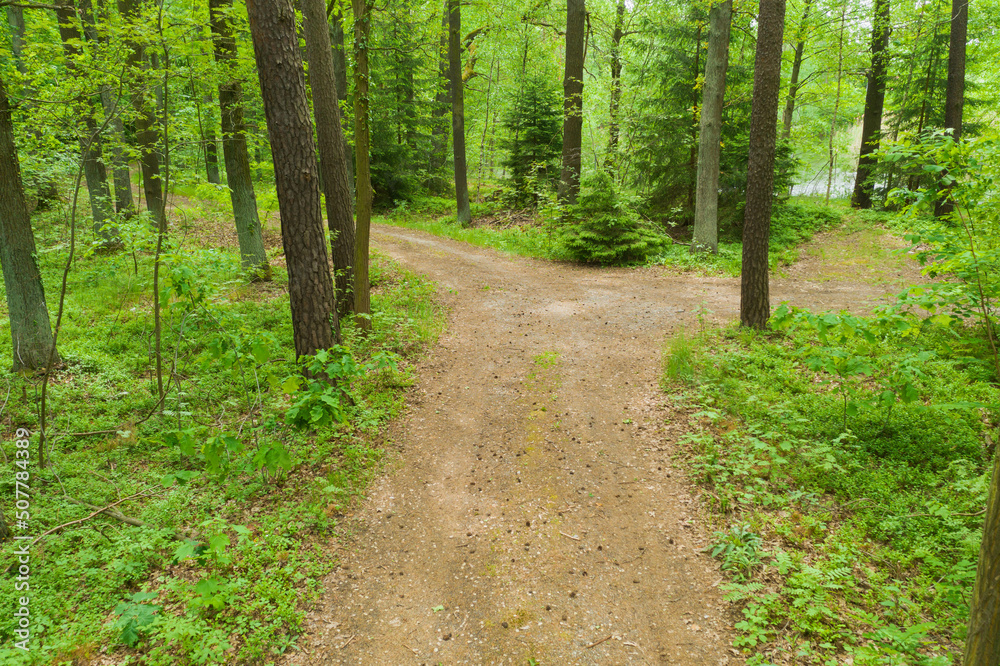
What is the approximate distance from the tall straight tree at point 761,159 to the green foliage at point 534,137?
33.7ft

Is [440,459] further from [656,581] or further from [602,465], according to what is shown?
[656,581]

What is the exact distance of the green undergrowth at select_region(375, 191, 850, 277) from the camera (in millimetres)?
13289

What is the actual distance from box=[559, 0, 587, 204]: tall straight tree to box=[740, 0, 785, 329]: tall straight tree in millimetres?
7824

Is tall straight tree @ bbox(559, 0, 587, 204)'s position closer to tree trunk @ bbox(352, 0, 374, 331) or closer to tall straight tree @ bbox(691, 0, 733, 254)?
tall straight tree @ bbox(691, 0, 733, 254)

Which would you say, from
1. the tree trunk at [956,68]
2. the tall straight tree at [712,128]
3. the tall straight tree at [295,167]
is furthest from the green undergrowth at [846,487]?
the tree trunk at [956,68]

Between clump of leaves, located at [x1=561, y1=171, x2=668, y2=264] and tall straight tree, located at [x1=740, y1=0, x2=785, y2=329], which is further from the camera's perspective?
clump of leaves, located at [x1=561, y1=171, x2=668, y2=264]

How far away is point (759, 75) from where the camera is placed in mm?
7441

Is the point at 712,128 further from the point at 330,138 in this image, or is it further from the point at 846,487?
the point at 846,487

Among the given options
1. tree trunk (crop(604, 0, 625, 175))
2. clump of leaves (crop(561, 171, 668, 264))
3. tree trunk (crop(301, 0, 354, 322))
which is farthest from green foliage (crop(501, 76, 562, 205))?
tree trunk (crop(301, 0, 354, 322))

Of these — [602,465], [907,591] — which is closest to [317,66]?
[602,465]

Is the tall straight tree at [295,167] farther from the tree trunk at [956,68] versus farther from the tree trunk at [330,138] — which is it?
the tree trunk at [956,68]

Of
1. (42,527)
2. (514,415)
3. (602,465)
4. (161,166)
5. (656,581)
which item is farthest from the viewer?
(161,166)

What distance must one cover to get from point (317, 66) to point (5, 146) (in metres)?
4.33

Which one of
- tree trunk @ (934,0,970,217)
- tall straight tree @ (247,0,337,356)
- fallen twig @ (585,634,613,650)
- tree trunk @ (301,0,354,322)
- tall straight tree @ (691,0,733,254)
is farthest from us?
tree trunk @ (934,0,970,217)
